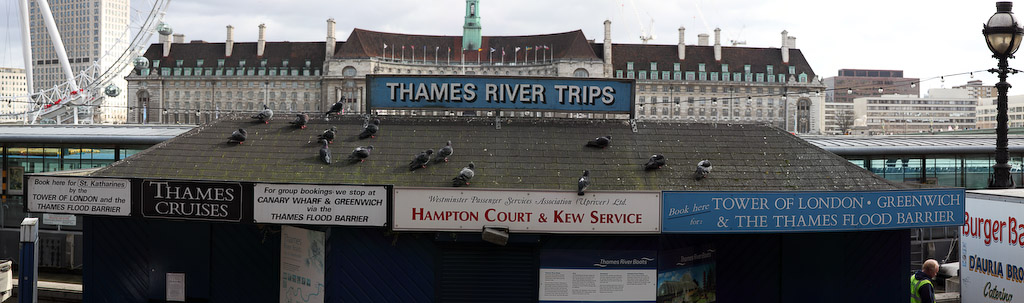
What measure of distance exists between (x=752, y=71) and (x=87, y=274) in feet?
442

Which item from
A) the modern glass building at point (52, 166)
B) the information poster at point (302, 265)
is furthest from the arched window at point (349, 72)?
the information poster at point (302, 265)

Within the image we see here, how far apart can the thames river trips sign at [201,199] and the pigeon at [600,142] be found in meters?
7.19

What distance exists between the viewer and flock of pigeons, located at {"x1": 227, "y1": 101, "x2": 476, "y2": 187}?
642 inches

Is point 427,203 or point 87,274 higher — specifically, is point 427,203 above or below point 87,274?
above

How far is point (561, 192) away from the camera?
15.1 meters

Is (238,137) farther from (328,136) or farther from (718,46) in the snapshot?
(718,46)

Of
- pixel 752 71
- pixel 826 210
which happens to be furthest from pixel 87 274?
pixel 752 71

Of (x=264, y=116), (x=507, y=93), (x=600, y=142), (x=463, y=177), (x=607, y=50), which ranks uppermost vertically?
(x=607, y=50)

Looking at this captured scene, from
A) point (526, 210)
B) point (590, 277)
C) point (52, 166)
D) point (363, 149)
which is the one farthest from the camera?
point (52, 166)

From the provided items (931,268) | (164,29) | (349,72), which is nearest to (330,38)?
(349,72)

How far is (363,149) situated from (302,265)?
2586mm

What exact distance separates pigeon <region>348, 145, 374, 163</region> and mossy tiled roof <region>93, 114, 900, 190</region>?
Result: 207mm

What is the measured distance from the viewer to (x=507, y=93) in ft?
66.4

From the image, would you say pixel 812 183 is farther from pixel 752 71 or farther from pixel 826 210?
pixel 752 71
